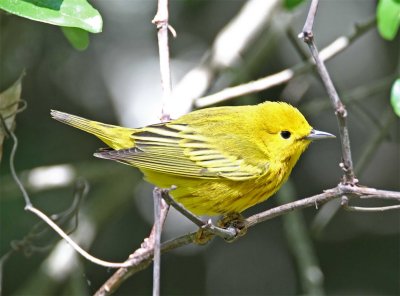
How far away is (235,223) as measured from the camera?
3715mm

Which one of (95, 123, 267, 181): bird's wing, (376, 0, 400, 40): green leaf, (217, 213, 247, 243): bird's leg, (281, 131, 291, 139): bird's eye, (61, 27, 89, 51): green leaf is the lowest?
(217, 213, 247, 243): bird's leg

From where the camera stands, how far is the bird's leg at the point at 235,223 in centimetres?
357

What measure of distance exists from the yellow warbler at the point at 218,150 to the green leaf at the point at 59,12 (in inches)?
34.7

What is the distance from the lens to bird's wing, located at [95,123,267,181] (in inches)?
156

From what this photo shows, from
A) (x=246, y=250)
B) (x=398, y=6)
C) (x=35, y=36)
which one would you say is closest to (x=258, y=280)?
(x=246, y=250)

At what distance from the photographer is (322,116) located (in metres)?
6.42

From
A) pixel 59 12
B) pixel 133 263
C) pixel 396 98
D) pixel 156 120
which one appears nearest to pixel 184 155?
pixel 133 263

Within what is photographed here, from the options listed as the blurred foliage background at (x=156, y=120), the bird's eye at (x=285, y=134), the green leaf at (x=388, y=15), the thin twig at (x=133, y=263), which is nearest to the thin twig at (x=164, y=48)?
the thin twig at (x=133, y=263)

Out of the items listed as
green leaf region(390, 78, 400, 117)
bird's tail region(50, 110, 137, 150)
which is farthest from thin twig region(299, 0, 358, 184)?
bird's tail region(50, 110, 137, 150)

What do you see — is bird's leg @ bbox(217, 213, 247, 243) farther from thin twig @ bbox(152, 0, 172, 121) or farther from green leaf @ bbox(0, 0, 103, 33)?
green leaf @ bbox(0, 0, 103, 33)

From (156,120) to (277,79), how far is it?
191 centimetres

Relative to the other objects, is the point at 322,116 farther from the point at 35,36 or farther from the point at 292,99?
the point at 35,36

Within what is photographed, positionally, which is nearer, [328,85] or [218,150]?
[328,85]

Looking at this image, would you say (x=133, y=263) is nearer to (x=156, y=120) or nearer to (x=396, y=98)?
(x=396, y=98)
